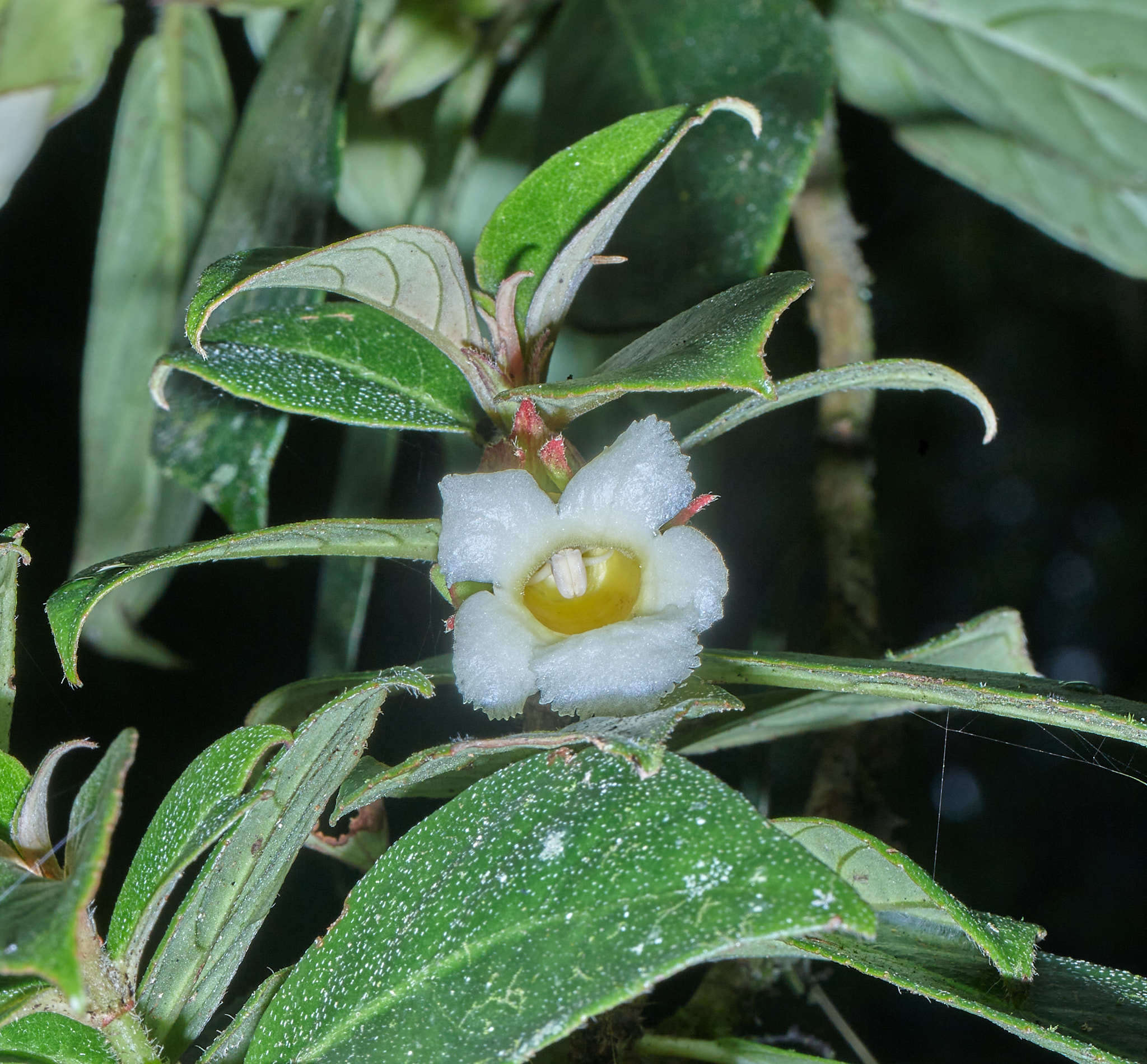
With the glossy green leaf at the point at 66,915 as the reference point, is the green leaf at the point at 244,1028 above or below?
below

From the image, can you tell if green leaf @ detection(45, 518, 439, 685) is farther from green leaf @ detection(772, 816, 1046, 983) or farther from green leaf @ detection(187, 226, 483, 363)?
green leaf @ detection(772, 816, 1046, 983)

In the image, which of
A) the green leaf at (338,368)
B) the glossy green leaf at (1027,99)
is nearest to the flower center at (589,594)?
the green leaf at (338,368)

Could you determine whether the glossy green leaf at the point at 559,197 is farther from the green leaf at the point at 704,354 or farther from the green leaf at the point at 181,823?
the green leaf at the point at 181,823

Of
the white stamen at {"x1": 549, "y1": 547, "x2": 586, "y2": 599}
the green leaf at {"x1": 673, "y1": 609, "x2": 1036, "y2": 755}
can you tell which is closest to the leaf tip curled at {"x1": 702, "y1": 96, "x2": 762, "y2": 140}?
the white stamen at {"x1": 549, "y1": 547, "x2": 586, "y2": 599}

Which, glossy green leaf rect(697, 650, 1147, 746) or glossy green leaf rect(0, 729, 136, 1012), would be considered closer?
glossy green leaf rect(0, 729, 136, 1012)

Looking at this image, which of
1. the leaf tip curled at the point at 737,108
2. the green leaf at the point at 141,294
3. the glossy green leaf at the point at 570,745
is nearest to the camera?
the glossy green leaf at the point at 570,745

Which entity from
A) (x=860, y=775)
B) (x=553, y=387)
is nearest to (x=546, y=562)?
(x=553, y=387)
